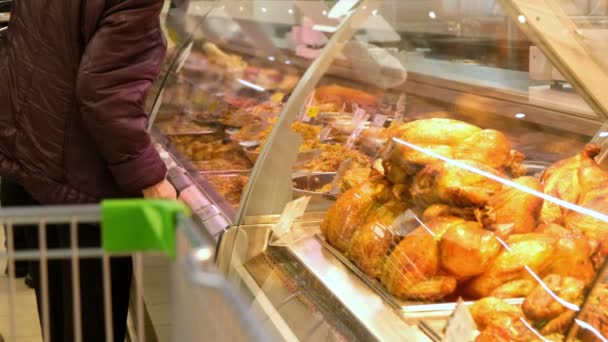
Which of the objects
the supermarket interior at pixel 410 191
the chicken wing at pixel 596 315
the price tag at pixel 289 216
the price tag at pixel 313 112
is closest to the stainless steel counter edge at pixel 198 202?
the supermarket interior at pixel 410 191

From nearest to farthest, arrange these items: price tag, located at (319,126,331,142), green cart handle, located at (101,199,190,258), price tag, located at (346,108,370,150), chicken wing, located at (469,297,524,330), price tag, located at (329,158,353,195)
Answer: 1. green cart handle, located at (101,199,190,258)
2. chicken wing, located at (469,297,524,330)
3. price tag, located at (329,158,353,195)
4. price tag, located at (346,108,370,150)
5. price tag, located at (319,126,331,142)

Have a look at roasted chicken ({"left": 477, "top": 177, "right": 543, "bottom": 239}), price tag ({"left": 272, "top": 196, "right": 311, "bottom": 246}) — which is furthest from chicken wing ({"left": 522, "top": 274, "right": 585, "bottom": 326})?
price tag ({"left": 272, "top": 196, "right": 311, "bottom": 246})

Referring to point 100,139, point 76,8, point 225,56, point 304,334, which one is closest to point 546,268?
point 304,334

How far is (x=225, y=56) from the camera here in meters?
4.22

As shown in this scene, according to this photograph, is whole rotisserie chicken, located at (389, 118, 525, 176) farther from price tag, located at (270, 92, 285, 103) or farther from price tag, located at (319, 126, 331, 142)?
price tag, located at (270, 92, 285, 103)

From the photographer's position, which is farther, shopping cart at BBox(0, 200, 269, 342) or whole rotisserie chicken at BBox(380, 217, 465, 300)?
whole rotisserie chicken at BBox(380, 217, 465, 300)

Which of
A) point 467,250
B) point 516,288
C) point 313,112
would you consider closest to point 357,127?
point 313,112

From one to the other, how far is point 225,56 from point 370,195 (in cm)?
225

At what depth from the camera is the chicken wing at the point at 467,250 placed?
1.73m

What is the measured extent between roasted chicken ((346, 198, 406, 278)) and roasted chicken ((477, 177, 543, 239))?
0.80 ft

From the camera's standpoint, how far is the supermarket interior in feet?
5.34

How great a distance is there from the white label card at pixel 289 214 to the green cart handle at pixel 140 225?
4.27ft

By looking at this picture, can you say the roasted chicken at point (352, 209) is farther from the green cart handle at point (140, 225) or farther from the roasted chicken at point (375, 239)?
the green cart handle at point (140, 225)

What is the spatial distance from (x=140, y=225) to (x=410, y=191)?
3.65 ft
